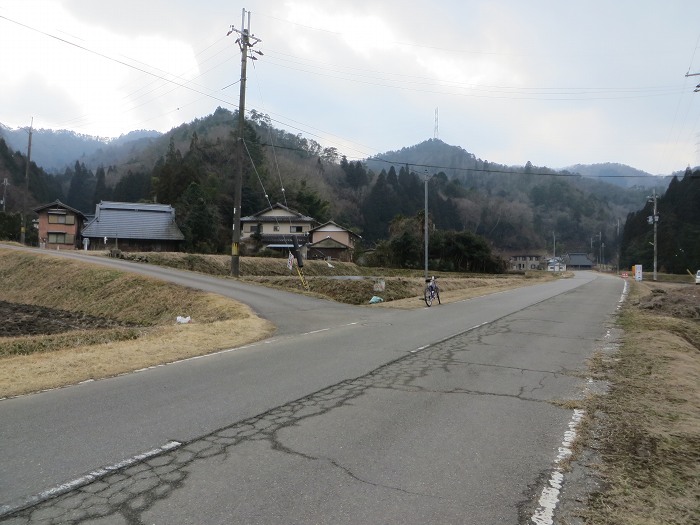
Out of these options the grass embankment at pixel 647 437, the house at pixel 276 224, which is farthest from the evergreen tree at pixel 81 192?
the grass embankment at pixel 647 437

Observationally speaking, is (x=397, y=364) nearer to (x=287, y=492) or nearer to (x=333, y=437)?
(x=333, y=437)

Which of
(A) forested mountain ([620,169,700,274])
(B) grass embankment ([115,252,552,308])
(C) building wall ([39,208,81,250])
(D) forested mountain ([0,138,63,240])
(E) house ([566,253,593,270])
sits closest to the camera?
(B) grass embankment ([115,252,552,308])

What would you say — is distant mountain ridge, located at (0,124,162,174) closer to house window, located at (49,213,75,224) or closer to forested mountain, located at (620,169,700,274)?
house window, located at (49,213,75,224)

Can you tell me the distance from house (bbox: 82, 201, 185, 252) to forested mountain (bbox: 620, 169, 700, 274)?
64.1 meters

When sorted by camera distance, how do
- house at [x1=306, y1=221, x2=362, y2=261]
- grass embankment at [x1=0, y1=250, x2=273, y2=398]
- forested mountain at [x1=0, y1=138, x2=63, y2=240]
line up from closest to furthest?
grass embankment at [x1=0, y1=250, x2=273, y2=398] → house at [x1=306, y1=221, x2=362, y2=261] → forested mountain at [x1=0, y1=138, x2=63, y2=240]

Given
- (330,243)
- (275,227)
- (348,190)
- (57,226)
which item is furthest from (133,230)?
(348,190)

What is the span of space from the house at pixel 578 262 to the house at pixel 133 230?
109 meters

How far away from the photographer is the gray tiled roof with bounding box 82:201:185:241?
53.8 metres

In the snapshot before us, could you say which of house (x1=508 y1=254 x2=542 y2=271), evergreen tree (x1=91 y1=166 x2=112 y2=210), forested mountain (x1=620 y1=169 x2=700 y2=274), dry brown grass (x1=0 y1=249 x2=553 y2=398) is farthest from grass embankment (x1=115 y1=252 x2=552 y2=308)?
house (x1=508 y1=254 x2=542 y2=271)

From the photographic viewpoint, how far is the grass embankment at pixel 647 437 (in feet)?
11.7

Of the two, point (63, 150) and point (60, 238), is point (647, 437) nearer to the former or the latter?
point (60, 238)

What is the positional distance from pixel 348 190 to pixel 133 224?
58486 millimetres

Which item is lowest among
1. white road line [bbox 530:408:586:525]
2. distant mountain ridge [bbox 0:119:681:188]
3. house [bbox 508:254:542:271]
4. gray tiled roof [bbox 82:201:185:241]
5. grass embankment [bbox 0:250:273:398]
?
grass embankment [bbox 0:250:273:398]

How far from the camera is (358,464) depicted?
13.9 ft
